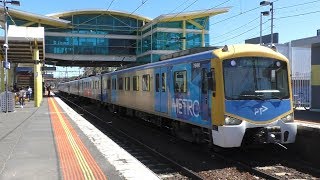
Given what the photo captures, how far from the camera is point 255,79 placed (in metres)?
10.7

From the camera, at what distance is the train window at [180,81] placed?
12.7 meters

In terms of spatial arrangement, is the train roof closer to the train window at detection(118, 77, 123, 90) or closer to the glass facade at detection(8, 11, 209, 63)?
the train window at detection(118, 77, 123, 90)

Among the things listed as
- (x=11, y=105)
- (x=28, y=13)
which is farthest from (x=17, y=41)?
(x=28, y=13)

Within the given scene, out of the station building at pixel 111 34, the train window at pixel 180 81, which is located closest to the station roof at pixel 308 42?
the train window at pixel 180 81

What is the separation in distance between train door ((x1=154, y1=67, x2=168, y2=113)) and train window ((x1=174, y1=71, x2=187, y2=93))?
112cm

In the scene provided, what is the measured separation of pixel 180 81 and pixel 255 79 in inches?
117

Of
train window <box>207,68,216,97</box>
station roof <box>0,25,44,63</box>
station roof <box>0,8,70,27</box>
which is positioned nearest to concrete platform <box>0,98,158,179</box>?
train window <box>207,68,216,97</box>

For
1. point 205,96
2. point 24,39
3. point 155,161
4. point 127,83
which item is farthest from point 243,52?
point 24,39

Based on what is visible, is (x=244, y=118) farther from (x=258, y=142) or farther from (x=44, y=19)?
(x=44, y=19)

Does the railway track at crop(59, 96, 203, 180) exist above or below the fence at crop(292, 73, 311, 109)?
below

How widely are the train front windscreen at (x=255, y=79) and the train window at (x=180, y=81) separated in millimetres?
2341

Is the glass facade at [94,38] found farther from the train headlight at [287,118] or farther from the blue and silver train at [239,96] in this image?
the train headlight at [287,118]

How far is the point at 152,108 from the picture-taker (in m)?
16.8

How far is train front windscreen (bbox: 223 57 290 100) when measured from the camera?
34.3 feet
